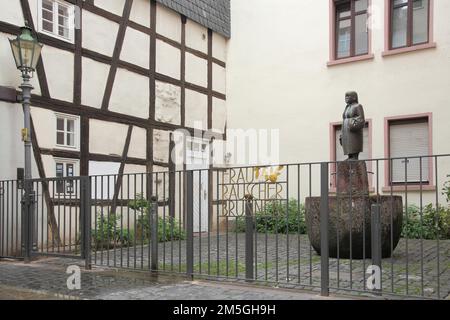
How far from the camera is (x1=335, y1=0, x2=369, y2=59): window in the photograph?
1407 cm

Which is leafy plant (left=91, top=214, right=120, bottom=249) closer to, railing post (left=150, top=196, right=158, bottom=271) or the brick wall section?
railing post (left=150, top=196, right=158, bottom=271)

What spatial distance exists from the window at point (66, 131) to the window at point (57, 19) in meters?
1.60

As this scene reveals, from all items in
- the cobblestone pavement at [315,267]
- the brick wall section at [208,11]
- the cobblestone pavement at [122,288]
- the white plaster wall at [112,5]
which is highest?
the brick wall section at [208,11]

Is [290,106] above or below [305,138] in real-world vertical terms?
above

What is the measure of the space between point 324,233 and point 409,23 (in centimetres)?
921

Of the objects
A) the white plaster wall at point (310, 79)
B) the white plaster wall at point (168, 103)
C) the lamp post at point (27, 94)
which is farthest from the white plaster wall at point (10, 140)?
the white plaster wall at point (310, 79)

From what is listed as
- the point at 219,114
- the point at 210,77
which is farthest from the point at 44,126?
the point at 219,114

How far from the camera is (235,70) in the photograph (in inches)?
628

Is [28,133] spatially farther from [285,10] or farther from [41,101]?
[285,10]

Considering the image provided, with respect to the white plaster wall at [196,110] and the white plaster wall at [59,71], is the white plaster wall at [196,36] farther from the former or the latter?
the white plaster wall at [59,71]

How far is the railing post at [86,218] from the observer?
26.2 feet

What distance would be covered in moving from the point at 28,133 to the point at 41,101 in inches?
49.8
